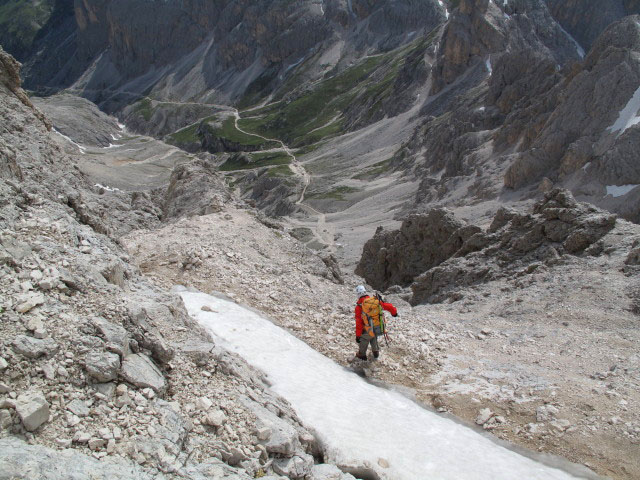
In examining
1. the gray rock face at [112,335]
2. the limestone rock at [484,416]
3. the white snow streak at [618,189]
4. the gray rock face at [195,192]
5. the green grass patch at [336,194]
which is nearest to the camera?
the gray rock face at [112,335]

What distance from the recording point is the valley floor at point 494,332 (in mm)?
12227

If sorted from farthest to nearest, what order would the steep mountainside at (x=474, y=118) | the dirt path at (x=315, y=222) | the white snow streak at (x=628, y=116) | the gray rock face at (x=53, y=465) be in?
the dirt path at (x=315, y=222) → the steep mountainside at (x=474, y=118) → the white snow streak at (x=628, y=116) → the gray rock face at (x=53, y=465)

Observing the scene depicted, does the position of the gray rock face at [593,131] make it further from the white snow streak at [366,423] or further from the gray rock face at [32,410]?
the gray rock face at [32,410]

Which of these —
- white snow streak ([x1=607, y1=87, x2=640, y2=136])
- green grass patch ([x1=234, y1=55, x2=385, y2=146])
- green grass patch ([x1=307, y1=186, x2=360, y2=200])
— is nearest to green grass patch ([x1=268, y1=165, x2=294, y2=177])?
green grass patch ([x1=307, y1=186, x2=360, y2=200])

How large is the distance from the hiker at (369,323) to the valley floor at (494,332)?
60 cm

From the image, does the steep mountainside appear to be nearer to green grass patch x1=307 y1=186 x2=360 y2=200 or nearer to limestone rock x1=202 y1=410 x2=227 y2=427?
green grass patch x1=307 y1=186 x2=360 y2=200

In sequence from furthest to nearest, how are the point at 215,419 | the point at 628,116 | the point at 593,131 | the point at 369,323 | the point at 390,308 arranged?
1. the point at 593,131
2. the point at 628,116
3. the point at 390,308
4. the point at 369,323
5. the point at 215,419

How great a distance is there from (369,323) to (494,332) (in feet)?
18.4

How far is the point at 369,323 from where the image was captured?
48.8 ft

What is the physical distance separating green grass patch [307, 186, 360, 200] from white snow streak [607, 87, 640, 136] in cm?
5852

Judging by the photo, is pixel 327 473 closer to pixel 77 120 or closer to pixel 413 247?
pixel 413 247

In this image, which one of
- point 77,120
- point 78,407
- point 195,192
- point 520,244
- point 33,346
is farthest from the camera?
point 77,120

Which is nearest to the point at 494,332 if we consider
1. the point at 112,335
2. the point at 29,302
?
the point at 112,335

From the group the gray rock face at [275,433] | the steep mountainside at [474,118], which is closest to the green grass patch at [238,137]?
the steep mountainside at [474,118]
